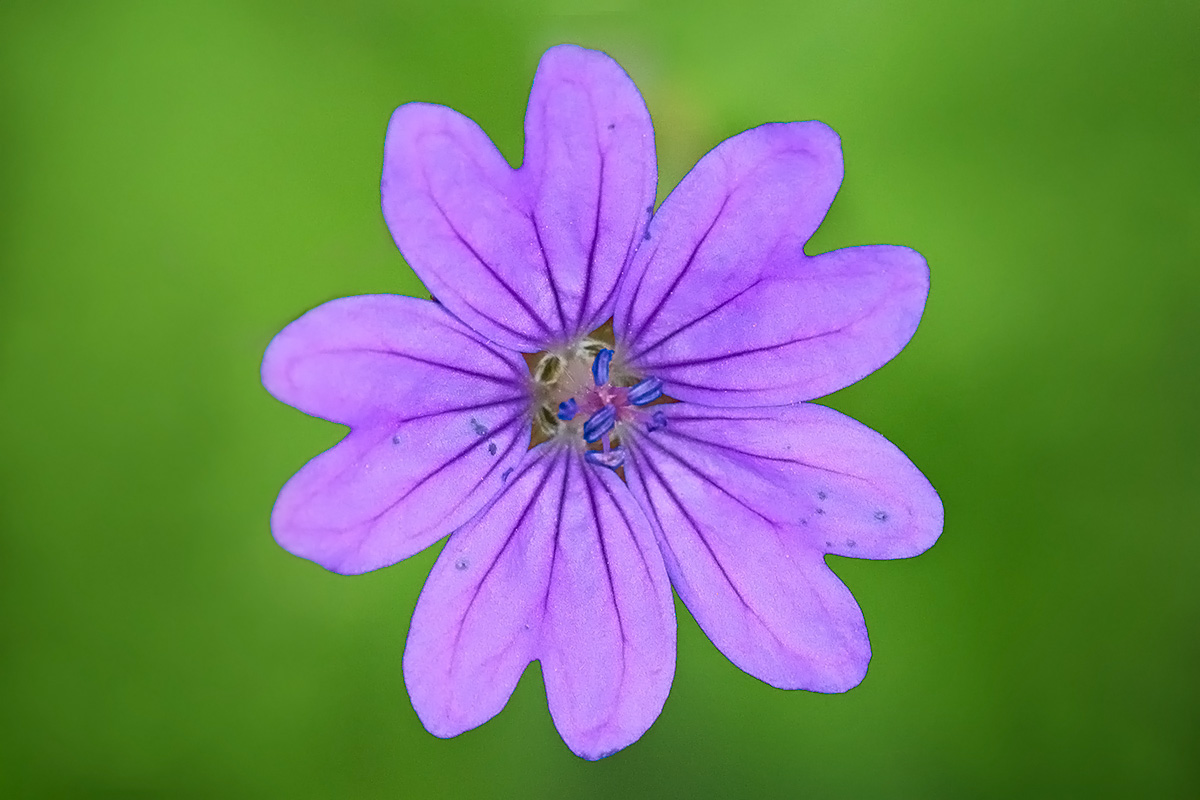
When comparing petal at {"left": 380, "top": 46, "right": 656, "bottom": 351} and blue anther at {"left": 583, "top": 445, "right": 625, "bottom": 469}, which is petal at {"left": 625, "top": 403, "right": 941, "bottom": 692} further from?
petal at {"left": 380, "top": 46, "right": 656, "bottom": 351}

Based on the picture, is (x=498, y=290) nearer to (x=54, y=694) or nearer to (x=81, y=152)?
(x=81, y=152)

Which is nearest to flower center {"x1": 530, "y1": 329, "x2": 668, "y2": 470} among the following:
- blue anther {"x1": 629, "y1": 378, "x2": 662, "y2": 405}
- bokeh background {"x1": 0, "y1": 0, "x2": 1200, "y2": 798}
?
blue anther {"x1": 629, "y1": 378, "x2": 662, "y2": 405}

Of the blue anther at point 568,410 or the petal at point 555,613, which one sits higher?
the blue anther at point 568,410

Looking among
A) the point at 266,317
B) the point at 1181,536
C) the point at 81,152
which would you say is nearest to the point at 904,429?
the point at 1181,536

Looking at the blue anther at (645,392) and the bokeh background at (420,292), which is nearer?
the blue anther at (645,392)

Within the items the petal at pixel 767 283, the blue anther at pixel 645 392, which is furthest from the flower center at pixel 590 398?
the petal at pixel 767 283

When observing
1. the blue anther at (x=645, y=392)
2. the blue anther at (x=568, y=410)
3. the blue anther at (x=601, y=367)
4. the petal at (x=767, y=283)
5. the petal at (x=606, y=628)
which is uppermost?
the petal at (x=767, y=283)

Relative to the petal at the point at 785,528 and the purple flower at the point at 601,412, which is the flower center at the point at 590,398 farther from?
the petal at the point at 785,528
